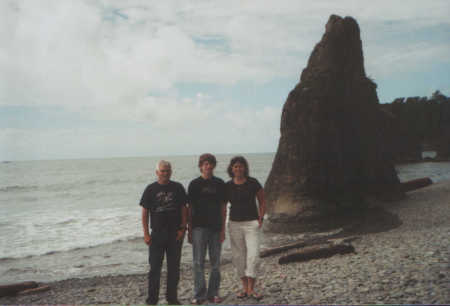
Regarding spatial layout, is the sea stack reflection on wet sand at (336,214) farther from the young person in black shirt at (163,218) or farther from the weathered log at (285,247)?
the young person in black shirt at (163,218)

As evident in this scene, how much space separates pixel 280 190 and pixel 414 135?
76.2m

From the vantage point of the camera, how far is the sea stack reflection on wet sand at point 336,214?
715 centimetres

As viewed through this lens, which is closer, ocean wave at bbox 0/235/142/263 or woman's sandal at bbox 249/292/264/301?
woman's sandal at bbox 249/292/264/301

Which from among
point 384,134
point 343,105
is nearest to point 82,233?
point 343,105

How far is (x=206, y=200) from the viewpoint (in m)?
6.02

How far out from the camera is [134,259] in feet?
48.0

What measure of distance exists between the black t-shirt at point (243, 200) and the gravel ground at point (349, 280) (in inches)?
60.9

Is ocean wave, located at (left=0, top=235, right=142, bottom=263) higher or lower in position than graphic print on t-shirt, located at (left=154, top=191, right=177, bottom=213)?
lower

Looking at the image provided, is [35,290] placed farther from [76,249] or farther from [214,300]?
[214,300]

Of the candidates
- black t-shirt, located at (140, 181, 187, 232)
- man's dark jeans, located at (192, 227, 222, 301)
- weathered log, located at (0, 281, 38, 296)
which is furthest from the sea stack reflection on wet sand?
black t-shirt, located at (140, 181, 187, 232)

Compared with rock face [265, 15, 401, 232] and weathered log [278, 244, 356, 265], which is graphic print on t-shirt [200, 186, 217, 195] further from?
rock face [265, 15, 401, 232]

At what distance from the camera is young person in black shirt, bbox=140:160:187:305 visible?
19.4 feet

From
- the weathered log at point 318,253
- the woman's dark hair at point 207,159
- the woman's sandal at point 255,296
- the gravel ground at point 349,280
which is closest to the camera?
the woman's dark hair at point 207,159

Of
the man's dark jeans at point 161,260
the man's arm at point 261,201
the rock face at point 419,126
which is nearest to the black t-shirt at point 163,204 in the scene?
the man's dark jeans at point 161,260
